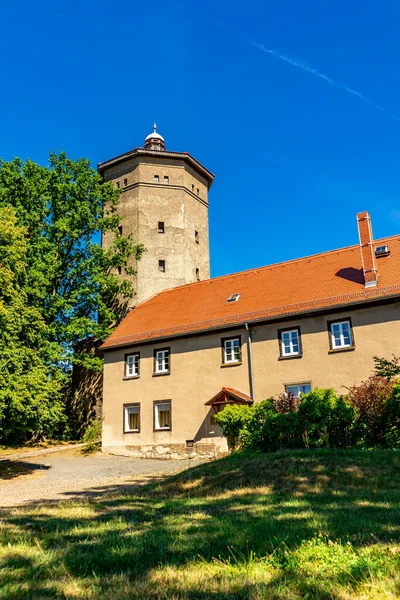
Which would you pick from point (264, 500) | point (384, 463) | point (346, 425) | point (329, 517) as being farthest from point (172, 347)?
point (329, 517)

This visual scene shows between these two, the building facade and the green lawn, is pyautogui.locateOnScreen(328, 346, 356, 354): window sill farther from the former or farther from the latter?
the green lawn

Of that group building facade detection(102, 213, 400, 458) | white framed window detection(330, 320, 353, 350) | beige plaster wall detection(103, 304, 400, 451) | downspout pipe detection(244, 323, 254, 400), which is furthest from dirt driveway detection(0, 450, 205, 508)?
white framed window detection(330, 320, 353, 350)

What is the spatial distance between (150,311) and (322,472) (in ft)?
65.1

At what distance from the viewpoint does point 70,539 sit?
Answer: 494cm

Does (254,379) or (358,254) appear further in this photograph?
(358,254)

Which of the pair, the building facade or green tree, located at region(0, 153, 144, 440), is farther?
green tree, located at region(0, 153, 144, 440)

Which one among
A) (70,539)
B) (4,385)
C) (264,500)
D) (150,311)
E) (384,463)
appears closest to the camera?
(70,539)

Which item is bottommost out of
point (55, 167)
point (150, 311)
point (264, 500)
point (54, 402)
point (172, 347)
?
point (264, 500)

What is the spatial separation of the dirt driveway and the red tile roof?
631cm

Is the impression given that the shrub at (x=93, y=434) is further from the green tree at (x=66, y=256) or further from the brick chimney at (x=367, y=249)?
the brick chimney at (x=367, y=249)

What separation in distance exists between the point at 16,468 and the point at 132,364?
7957mm

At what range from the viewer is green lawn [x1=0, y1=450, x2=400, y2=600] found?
3330mm

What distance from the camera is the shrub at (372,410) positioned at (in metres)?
13.4

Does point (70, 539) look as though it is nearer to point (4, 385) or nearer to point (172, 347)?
point (4, 385)
